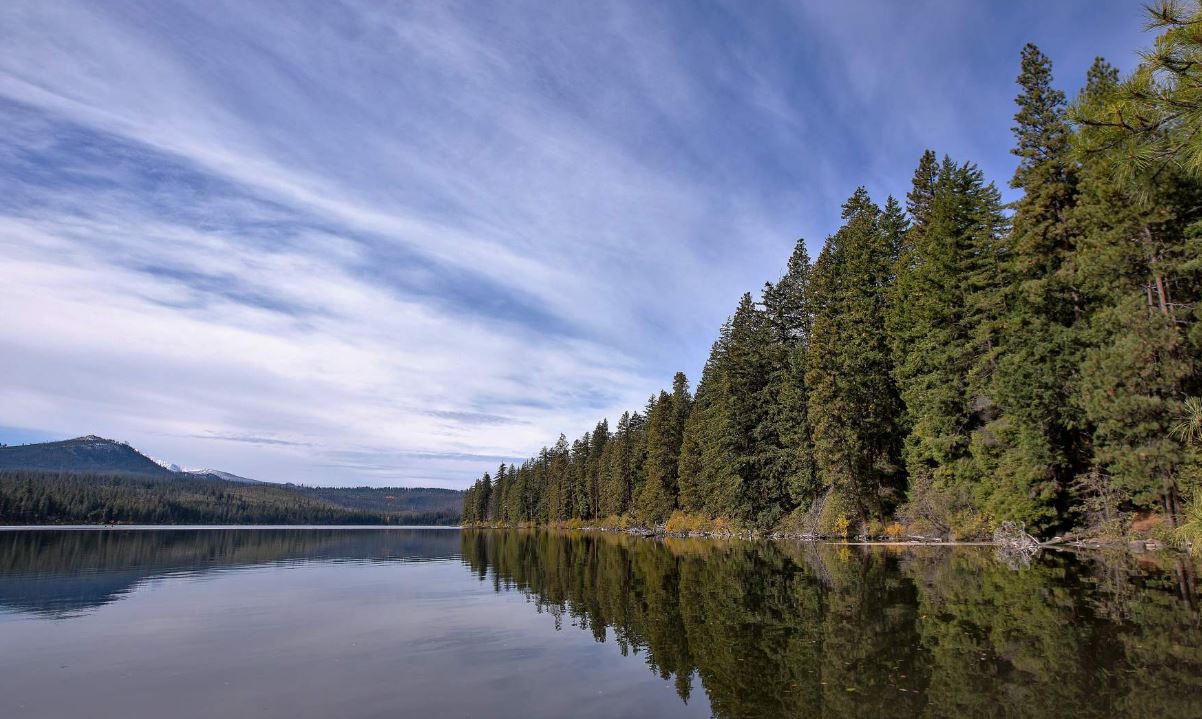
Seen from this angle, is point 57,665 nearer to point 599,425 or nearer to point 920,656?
point 920,656

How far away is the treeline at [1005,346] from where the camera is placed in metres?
20.5

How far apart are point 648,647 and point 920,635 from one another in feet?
16.3

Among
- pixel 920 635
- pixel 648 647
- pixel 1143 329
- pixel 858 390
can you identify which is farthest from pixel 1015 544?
pixel 648 647

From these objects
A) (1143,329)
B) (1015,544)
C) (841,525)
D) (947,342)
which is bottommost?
(841,525)

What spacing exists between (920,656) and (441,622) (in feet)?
36.5

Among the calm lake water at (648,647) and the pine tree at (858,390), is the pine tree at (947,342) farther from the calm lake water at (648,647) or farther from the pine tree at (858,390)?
the calm lake water at (648,647)

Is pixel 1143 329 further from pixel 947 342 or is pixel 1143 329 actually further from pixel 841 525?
pixel 841 525

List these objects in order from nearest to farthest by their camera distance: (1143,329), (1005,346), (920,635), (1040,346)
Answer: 1. (920,635)
2. (1143,329)
3. (1040,346)
4. (1005,346)

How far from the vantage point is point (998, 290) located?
3038 cm

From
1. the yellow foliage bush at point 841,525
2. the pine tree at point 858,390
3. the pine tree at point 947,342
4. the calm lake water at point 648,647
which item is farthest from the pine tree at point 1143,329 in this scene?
the yellow foliage bush at point 841,525

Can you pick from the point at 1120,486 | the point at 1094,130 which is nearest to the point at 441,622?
the point at 1094,130

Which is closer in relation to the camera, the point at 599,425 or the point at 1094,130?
the point at 1094,130

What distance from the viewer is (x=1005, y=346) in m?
29.2

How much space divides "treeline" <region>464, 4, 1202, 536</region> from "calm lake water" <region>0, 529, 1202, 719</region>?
15.7ft
